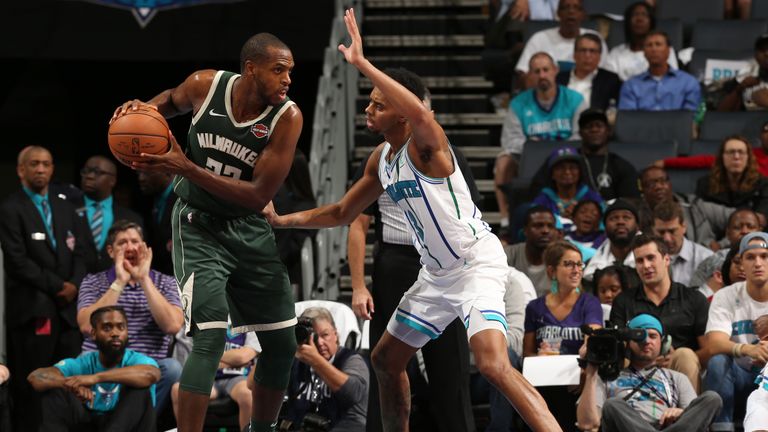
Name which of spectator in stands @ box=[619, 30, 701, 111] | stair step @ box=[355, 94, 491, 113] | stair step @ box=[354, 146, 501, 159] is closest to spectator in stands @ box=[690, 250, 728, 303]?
spectator in stands @ box=[619, 30, 701, 111]

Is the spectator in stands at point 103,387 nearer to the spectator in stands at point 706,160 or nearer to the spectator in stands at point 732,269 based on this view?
the spectator in stands at point 732,269

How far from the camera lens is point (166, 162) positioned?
506 centimetres

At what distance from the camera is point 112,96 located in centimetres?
1366

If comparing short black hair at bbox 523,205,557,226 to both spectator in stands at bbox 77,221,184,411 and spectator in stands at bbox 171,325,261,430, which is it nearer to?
spectator in stands at bbox 171,325,261,430

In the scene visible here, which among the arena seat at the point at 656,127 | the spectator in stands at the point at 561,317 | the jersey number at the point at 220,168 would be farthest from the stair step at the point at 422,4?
the jersey number at the point at 220,168

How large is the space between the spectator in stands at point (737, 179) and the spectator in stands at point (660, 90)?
4.75 feet

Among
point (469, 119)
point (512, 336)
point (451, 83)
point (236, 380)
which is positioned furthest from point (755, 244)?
point (451, 83)

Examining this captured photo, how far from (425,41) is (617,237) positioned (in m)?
4.29

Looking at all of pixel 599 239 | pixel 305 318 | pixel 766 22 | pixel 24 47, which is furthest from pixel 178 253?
pixel 766 22

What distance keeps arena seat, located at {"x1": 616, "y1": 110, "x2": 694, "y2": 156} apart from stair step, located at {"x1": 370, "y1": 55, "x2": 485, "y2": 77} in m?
1.98

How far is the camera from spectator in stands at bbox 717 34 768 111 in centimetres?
1027

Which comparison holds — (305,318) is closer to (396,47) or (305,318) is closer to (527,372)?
(527,372)

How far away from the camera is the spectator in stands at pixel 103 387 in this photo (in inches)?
289

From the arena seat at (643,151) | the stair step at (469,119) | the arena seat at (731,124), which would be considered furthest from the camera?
the stair step at (469,119)
